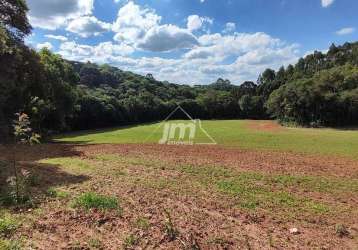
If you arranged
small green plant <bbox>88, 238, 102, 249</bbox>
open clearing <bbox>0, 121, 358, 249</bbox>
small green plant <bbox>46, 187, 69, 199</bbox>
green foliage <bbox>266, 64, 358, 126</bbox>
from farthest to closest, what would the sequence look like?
green foliage <bbox>266, 64, 358, 126</bbox> → small green plant <bbox>46, 187, 69, 199</bbox> → open clearing <bbox>0, 121, 358, 249</bbox> → small green plant <bbox>88, 238, 102, 249</bbox>

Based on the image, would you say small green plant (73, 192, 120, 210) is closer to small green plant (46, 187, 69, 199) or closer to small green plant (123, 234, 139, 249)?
small green plant (46, 187, 69, 199)

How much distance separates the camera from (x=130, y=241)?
6.34m

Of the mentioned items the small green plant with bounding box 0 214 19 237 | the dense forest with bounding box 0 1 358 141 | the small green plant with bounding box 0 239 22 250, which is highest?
the dense forest with bounding box 0 1 358 141

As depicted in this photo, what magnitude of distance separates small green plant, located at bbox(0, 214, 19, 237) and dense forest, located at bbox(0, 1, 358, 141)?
9.92 metres

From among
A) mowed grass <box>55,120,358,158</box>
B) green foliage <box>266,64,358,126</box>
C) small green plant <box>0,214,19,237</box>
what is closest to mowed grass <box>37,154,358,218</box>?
small green plant <box>0,214,19,237</box>

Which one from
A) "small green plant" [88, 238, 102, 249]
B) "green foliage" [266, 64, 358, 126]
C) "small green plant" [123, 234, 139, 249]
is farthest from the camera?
"green foliage" [266, 64, 358, 126]

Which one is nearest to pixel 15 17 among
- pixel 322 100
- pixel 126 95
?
pixel 322 100

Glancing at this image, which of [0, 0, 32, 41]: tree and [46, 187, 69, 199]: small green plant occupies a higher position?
[0, 0, 32, 41]: tree

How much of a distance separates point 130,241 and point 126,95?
294 feet

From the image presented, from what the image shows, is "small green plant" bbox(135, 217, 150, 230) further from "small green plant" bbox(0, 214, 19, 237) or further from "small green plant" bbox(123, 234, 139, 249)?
"small green plant" bbox(0, 214, 19, 237)

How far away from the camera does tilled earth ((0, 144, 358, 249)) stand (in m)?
6.59

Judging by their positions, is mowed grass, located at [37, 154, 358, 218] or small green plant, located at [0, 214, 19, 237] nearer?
small green plant, located at [0, 214, 19, 237]

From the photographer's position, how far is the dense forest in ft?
86.7

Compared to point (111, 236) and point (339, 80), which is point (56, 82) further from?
point (339, 80)
